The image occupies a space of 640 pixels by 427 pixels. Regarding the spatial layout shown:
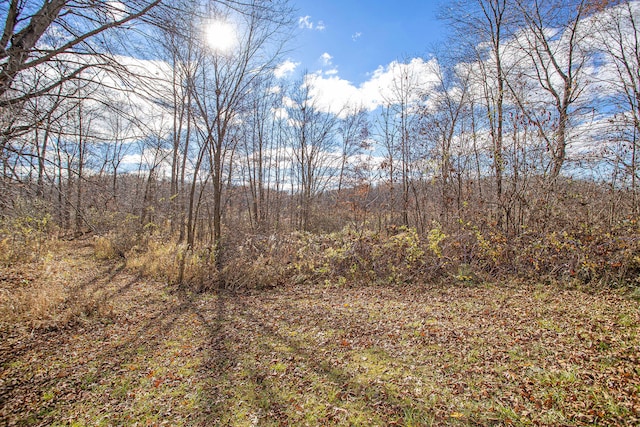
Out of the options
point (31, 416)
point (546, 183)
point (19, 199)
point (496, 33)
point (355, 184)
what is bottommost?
point (31, 416)

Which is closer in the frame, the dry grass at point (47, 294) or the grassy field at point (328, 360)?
the grassy field at point (328, 360)

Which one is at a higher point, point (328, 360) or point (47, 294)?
point (47, 294)

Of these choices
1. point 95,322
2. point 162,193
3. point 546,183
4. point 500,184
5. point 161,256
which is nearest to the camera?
point 95,322

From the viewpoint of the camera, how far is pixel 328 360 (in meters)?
3.73

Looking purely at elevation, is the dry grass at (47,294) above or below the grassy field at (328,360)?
above

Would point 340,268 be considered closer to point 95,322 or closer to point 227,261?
point 227,261

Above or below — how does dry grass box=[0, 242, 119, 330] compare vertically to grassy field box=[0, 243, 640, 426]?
above

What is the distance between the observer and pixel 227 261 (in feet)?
25.8

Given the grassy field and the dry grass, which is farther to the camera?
the dry grass

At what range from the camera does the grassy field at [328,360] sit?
8.88 ft

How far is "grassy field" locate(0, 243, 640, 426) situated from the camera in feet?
8.88

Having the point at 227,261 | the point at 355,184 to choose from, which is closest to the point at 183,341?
the point at 227,261

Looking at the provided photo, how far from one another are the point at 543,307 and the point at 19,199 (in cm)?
696

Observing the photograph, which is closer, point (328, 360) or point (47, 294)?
point (328, 360)
